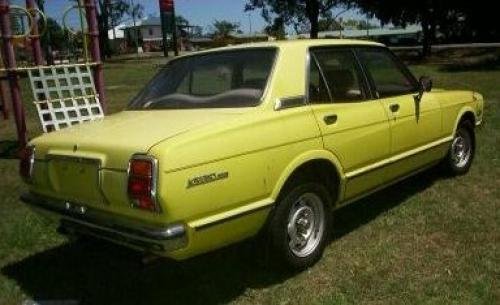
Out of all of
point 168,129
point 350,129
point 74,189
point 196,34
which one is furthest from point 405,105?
point 196,34

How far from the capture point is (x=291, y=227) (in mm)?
4500

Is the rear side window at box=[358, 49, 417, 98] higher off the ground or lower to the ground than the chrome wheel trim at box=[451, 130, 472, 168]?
higher

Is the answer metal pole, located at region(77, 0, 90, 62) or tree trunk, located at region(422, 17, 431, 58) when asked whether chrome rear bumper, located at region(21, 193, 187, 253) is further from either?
tree trunk, located at region(422, 17, 431, 58)

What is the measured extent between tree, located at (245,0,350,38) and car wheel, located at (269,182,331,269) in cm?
4027

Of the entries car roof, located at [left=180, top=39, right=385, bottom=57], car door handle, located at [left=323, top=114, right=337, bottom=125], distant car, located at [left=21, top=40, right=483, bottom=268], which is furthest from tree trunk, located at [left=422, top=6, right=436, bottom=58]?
car door handle, located at [left=323, top=114, right=337, bottom=125]

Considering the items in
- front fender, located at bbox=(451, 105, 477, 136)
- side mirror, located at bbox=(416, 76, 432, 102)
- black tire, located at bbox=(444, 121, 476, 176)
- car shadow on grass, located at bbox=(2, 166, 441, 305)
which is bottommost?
car shadow on grass, located at bbox=(2, 166, 441, 305)

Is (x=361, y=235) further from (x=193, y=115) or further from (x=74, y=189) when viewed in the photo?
(x=74, y=189)

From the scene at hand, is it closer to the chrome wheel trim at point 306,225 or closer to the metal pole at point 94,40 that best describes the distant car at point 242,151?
the chrome wheel trim at point 306,225

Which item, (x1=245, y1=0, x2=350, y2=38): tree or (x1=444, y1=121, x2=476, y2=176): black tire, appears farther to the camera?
(x1=245, y1=0, x2=350, y2=38): tree

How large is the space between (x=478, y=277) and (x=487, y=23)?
42037 millimetres

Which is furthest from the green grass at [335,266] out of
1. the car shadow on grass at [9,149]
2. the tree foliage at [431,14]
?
the tree foliage at [431,14]

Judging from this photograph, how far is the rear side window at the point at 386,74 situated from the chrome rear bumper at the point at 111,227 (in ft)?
8.80

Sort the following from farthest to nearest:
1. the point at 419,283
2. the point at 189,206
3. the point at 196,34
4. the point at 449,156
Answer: the point at 196,34 → the point at 449,156 → the point at 419,283 → the point at 189,206

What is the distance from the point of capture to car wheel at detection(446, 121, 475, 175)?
6.83 meters
